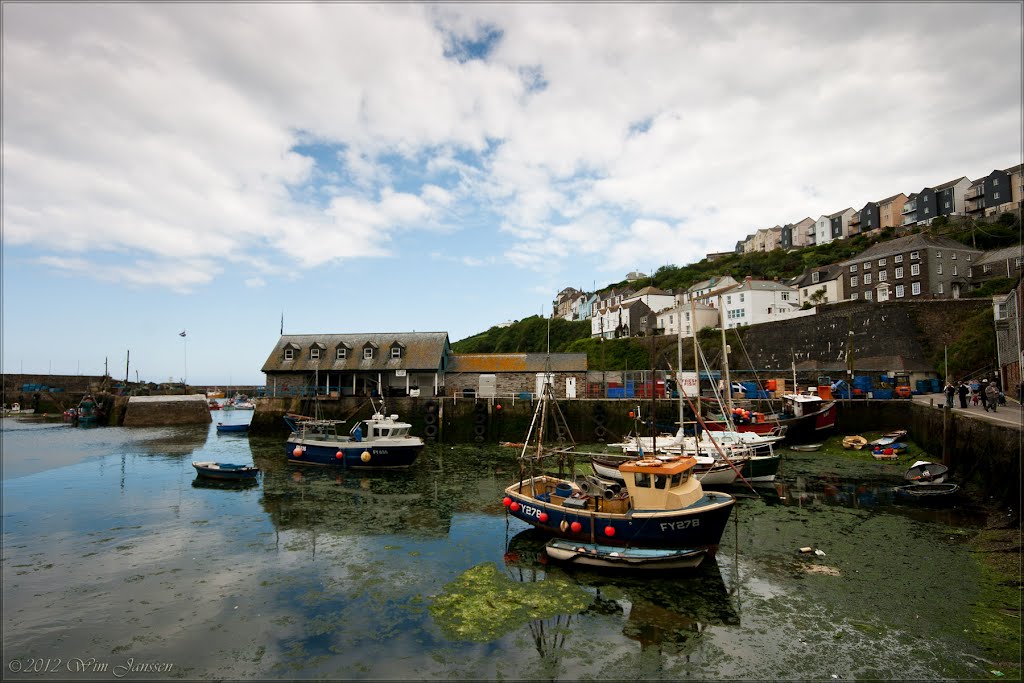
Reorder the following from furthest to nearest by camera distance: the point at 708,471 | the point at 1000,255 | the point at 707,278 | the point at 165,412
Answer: the point at 707,278 → the point at 1000,255 → the point at 165,412 → the point at 708,471

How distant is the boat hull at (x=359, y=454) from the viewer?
2991 cm

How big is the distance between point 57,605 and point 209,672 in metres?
6.36

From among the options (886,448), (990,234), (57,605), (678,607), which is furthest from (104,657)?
(990,234)

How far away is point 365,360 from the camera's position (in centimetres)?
4788

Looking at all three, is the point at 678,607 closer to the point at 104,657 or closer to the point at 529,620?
the point at 529,620

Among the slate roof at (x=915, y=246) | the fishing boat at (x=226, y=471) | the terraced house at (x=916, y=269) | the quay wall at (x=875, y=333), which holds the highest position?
the slate roof at (x=915, y=246)

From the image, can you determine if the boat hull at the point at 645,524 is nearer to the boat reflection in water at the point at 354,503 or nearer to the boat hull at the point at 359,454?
the boat reflection in water at the point at 354,503

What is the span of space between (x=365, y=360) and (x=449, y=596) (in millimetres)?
37134

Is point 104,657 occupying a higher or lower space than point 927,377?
lower

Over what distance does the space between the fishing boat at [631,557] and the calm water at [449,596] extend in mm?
355

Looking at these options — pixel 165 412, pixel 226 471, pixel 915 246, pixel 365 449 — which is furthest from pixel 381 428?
pixel 915 246

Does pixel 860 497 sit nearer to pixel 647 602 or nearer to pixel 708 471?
pixel 708 471

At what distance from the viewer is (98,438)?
46250mm

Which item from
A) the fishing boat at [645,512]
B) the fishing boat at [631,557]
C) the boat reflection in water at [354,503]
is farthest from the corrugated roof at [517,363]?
the fishing boat at [631,557]
